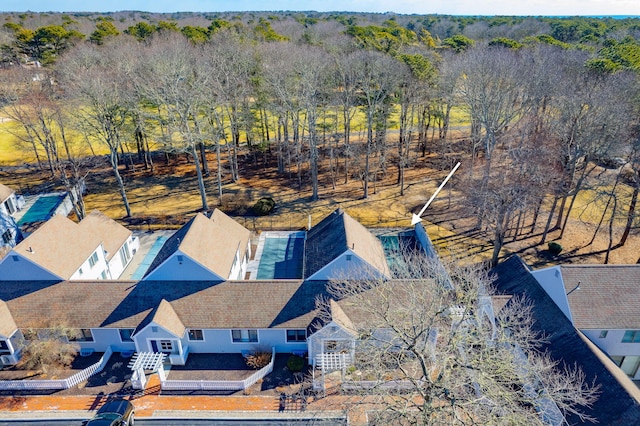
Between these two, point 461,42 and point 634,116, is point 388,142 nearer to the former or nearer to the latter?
point 461,42

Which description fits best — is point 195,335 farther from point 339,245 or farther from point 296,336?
point 339,245

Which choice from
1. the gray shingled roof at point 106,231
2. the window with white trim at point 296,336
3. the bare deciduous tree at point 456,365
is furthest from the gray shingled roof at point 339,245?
the gray shingled roof at point 106,231

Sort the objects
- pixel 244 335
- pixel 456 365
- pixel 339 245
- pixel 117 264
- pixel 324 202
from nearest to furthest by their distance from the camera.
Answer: pixel 456 365 → pixel 244 335 → pixel 339 245 → pixel 117 264 → pixel 324 202

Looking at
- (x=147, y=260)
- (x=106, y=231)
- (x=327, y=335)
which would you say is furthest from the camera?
(x=147, y=260)

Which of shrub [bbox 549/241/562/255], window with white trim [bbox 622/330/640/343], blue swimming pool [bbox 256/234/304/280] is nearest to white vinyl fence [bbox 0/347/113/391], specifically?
blue swimming pool [bbox 256/234/304/280]

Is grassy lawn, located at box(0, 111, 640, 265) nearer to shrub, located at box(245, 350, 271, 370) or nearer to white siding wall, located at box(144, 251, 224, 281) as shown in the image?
white siding wall, located at box(144, 251, 224, 281)

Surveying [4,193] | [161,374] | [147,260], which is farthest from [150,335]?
[4,193]

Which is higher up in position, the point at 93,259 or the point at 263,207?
the point at 93,259
